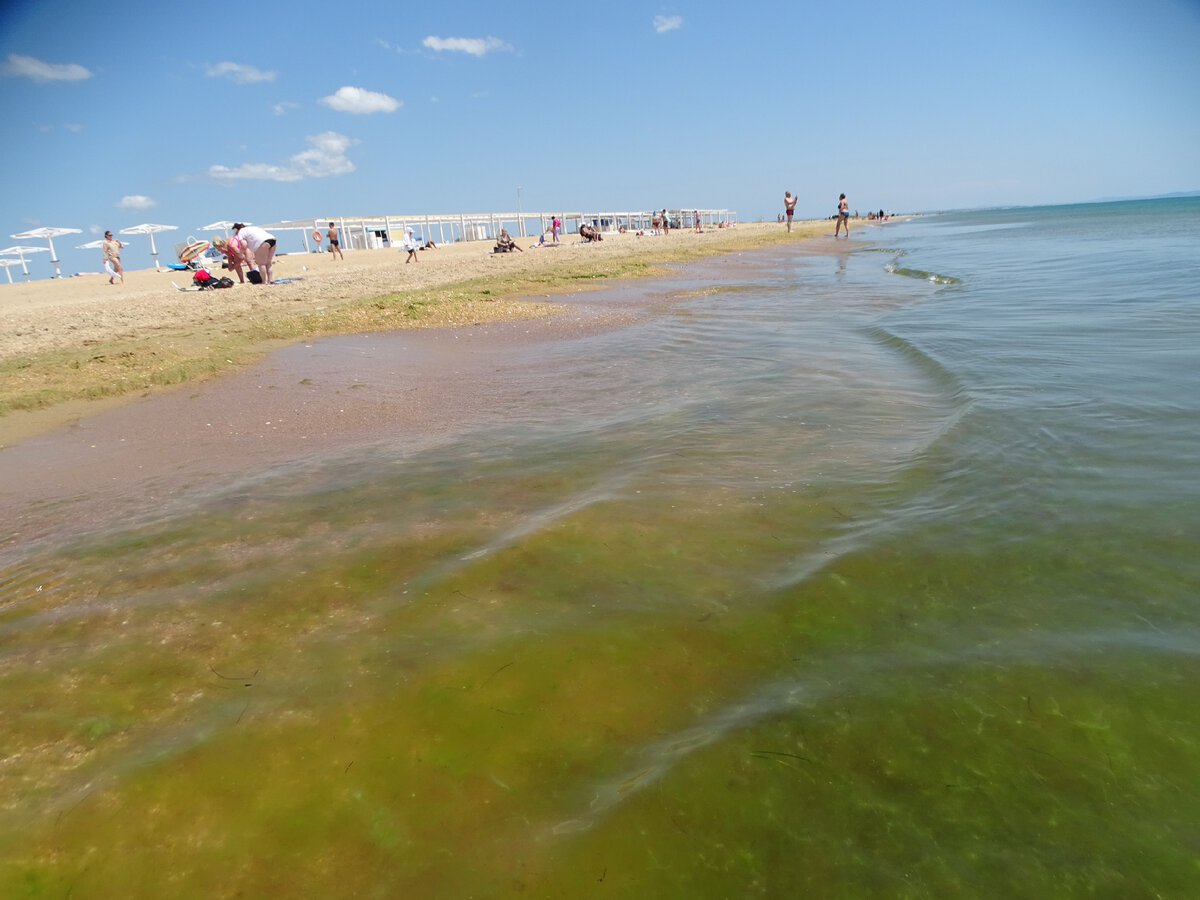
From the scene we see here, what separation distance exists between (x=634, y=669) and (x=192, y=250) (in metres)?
27.7

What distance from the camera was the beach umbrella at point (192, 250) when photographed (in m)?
23.3

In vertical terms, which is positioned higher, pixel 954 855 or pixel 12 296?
pixel 12 296

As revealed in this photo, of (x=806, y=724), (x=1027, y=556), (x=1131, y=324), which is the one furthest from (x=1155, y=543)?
(x=1131, y=324)

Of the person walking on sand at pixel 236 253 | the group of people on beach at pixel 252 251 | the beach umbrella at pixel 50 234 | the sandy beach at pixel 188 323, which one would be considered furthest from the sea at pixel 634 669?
the beach umbrella at pixel 50 234

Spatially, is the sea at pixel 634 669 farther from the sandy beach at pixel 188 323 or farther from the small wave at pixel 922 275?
the small wave at pixel 922 275

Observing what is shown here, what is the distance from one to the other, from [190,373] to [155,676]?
5925mm

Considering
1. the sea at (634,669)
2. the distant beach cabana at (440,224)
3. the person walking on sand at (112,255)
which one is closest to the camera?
the sea at (634,669)

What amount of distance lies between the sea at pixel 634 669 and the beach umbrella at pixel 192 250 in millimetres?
23988

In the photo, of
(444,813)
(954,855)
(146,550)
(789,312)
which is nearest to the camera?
(954,855)

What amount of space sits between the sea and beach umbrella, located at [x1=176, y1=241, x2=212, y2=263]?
24.0 metres

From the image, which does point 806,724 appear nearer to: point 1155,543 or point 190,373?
point 1155,543

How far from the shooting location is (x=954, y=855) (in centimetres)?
149

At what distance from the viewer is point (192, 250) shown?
2366 cm

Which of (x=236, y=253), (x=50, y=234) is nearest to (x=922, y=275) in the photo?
(x=236, y=253)
